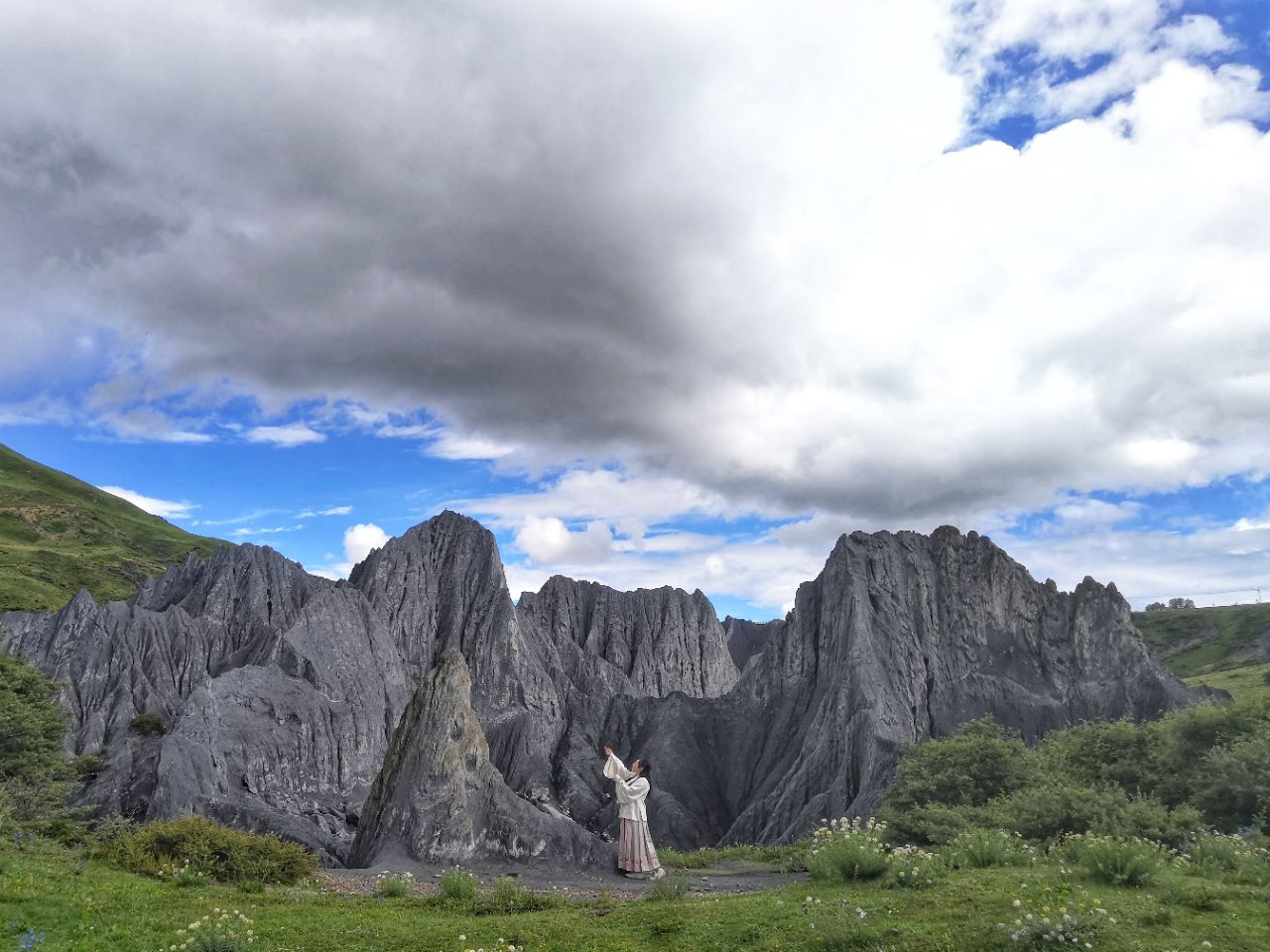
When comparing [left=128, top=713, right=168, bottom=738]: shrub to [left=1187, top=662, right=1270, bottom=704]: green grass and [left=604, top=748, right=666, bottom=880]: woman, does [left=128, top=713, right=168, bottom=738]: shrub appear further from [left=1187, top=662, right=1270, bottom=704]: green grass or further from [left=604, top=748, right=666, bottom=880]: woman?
[left=1187, top=662, right=1270, bottom=704]: green grass

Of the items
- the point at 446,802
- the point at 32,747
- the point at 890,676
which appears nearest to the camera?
the point at 32,747

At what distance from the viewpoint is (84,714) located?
7975 cm

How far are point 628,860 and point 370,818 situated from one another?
19029mm

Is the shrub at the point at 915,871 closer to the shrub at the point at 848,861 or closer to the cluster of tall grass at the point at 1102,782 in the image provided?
the shrub at the point at 848,861

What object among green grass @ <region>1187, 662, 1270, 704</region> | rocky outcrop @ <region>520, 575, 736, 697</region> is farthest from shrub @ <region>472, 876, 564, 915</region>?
rocky outcrop @ <region>520, 575, 736, 697</region>

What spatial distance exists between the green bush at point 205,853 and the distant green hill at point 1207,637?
146 m

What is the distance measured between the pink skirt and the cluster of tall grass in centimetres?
823

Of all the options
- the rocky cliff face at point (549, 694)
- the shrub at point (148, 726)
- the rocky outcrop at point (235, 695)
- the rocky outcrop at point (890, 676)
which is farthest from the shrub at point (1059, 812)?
the shrub at point (148, 726)

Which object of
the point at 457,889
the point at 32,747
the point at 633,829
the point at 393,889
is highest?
the point at 32,747

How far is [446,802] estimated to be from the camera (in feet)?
135

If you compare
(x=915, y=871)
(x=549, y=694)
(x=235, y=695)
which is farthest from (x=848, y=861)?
(x=549, y=694)

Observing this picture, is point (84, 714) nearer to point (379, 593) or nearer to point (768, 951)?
point (379, 593)

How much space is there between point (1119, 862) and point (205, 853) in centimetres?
2142

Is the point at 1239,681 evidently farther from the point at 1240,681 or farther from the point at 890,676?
the point at 890,676
